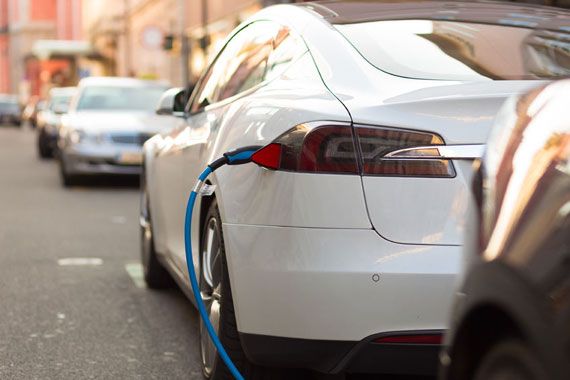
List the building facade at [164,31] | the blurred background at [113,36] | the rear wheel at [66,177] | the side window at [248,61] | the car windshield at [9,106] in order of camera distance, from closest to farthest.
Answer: the side window at [248,61]
the rear wheel at [66,177]
the building facade at [164,31]
the blurred background at [113,36]
the car windshield at [9,106]

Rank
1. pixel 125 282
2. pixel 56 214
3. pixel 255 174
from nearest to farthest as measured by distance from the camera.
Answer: pixel 255 174 < pixel 125 282 < pixel 56 214

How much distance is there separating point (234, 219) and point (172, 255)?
5.83 feet

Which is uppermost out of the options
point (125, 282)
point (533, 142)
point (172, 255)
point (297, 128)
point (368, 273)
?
point (533, 142)

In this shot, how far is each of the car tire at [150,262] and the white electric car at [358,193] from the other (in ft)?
7.78

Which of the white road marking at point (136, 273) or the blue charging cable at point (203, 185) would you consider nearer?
the blue charging cable at point (203, 185)

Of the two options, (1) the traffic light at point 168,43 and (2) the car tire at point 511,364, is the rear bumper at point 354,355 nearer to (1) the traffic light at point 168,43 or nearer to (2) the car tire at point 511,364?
(2) the car tire at point 511,364

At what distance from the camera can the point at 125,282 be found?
23.2 feet

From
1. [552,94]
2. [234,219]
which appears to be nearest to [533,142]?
[552,94]

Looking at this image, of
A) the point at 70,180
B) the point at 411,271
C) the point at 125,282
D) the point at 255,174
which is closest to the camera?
the point at 411,271

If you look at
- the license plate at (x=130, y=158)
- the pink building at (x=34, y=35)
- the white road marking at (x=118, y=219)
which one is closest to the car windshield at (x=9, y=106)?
the pink building at (x=34, y=35)

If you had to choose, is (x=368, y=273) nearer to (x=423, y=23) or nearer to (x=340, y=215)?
(x=340, y=215)

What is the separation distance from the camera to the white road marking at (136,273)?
7.04 m

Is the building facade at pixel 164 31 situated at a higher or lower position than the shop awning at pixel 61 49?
higher

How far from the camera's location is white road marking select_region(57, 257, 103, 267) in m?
7.83
